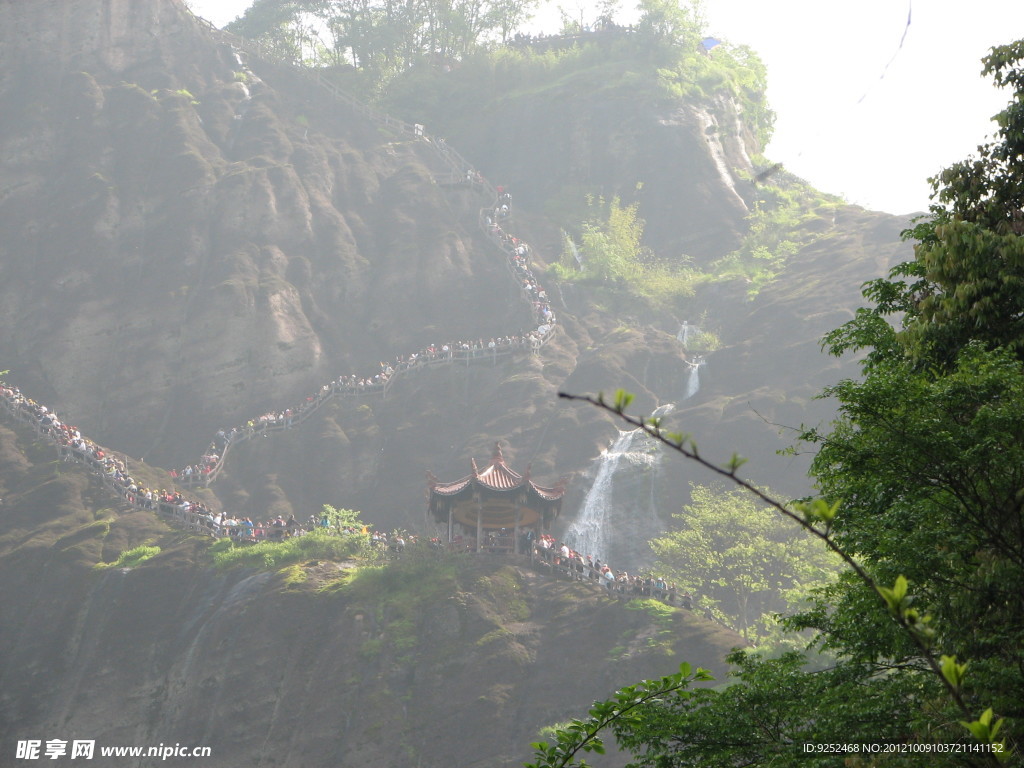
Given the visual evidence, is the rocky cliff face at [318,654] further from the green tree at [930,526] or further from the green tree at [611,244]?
the green tree at [611,244]

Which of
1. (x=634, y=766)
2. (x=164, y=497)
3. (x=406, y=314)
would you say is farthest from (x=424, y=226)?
(x=634, y=766)

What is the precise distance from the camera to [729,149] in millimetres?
75812

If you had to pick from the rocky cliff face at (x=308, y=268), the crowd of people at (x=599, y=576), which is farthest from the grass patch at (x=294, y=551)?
the rocky cliff face at (x=308, y=268)

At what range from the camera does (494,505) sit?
125 ft

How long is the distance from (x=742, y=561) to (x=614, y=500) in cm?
895

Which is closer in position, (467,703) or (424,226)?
(467,703)

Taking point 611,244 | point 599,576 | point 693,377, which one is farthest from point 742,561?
point 611,244

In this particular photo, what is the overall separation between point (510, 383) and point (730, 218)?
81.3 ft

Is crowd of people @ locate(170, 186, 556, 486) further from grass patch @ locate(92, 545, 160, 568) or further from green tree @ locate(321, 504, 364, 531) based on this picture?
green tree @ locate(321, 504, 364, 531)

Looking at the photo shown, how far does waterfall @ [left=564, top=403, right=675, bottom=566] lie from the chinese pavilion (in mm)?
5836

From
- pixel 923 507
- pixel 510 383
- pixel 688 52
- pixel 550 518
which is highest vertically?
pixel 688 52

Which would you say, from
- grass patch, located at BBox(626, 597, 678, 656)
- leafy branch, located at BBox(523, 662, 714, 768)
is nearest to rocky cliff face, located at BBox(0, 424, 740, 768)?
grass patch, located at BBox(626, 597, 678, 656)

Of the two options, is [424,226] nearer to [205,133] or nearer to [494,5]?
[205,133]

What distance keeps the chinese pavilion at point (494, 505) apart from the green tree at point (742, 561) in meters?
5.86
